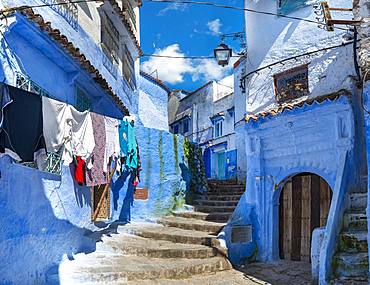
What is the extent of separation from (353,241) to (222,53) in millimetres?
6345

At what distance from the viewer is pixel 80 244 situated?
931 centimetres

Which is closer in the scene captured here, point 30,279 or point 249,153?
point 30,279

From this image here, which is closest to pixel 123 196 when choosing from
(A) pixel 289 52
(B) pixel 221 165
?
(A) pixel 289 52

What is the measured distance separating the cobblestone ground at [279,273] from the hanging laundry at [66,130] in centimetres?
468

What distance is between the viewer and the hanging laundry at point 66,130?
630 centimetres

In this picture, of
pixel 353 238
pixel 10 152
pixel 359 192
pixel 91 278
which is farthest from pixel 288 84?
pixel 10 152

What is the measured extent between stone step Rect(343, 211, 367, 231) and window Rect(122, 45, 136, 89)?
9.59 meters

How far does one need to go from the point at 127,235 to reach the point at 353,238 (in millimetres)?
6479

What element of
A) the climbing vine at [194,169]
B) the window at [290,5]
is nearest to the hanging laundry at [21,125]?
the window at [290,5]

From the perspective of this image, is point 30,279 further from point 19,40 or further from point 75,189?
point 19,40

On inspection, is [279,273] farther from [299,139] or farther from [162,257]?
[299,139]

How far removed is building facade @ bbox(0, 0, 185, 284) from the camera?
20.4ft

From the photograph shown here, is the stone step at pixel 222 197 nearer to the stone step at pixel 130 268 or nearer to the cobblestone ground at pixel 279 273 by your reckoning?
the cobblestone ground at pixel 279 273

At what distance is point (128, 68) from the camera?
15969mm
